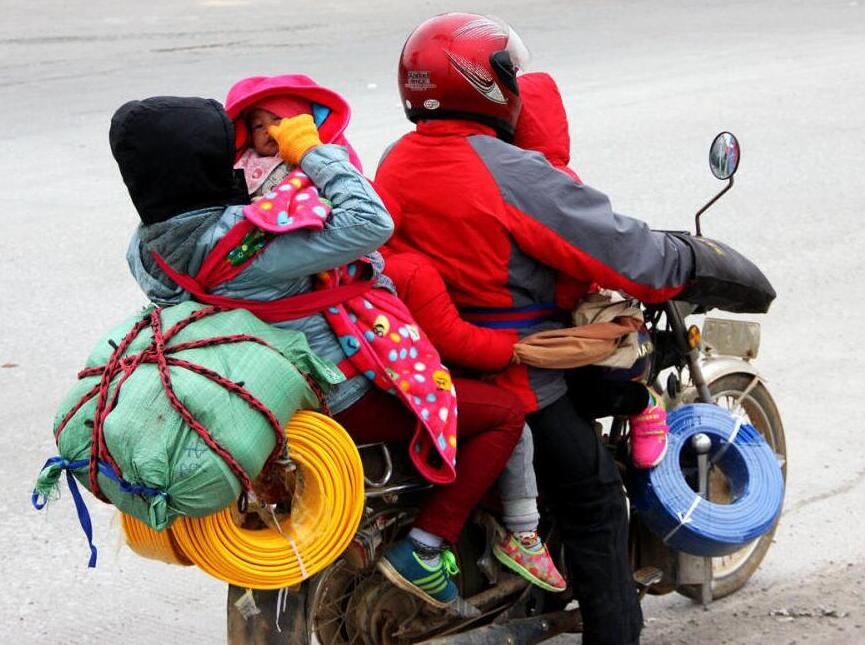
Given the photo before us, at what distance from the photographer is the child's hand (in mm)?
3195

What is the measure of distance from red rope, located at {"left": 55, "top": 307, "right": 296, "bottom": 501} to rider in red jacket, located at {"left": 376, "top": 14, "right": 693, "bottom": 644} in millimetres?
708

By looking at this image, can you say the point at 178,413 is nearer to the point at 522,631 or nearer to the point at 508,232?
the point at 508,232

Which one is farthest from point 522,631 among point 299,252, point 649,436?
point 299,252

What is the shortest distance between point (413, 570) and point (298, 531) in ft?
1.44

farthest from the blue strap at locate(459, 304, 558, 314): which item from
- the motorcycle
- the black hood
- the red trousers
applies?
the black hood

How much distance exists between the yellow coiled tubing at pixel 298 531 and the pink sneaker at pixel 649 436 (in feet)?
3.55

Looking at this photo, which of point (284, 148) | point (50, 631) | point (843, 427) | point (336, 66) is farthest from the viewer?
point (336, 66)

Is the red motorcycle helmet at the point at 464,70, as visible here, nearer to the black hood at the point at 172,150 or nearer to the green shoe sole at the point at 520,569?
the black hood at the point at 172,150

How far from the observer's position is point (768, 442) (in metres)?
4.70

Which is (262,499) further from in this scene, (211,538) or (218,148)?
(218,148)

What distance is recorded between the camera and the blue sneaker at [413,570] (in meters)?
3.50

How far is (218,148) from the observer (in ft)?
10.1

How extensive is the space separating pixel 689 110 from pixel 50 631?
785 centimetres

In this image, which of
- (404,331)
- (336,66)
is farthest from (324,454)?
(336,66)
